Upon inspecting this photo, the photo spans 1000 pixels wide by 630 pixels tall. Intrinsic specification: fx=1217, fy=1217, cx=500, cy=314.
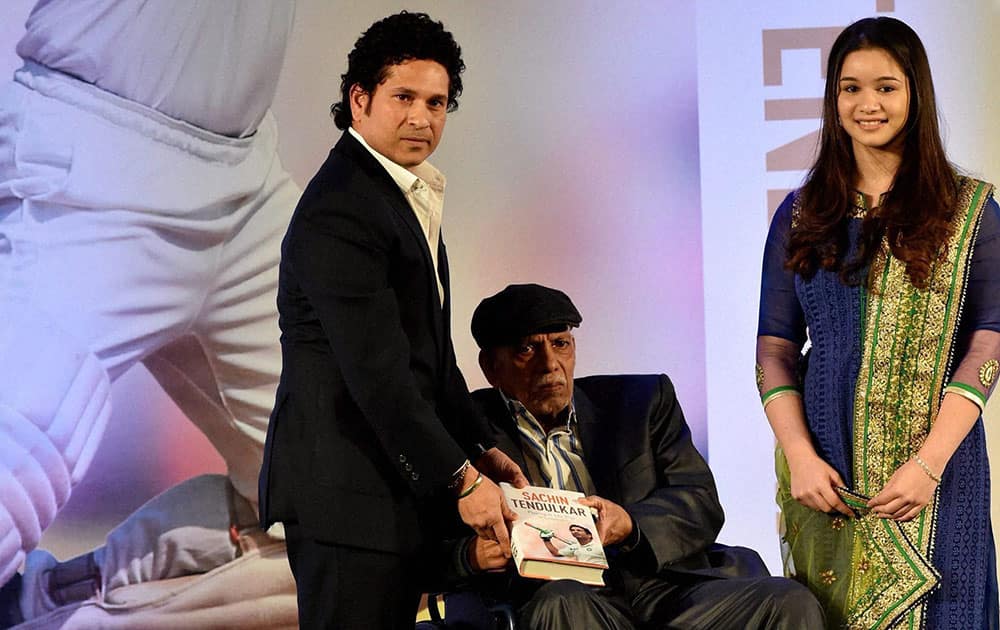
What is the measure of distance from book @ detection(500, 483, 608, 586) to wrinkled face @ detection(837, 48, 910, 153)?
89 cm

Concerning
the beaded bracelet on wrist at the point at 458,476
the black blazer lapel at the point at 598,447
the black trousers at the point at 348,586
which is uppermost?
the beaded bracelet on wrist at the point at 458,476

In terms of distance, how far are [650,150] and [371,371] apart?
2.08 m

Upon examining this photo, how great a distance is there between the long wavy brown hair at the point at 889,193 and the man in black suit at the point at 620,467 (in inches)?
23.7

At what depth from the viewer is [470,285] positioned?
12.8 feet

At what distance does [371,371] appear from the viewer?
6.74 ft

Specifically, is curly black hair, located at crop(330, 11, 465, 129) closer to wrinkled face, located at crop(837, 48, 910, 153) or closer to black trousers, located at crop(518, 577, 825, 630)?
wrinkled face, located at crop(837, 48, 910, 153)

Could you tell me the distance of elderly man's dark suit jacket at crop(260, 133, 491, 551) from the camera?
6.77 ft

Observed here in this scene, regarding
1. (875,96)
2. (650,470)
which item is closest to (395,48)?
(875,96)

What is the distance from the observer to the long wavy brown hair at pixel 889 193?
2.22 metres

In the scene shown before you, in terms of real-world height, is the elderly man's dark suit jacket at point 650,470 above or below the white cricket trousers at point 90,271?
below

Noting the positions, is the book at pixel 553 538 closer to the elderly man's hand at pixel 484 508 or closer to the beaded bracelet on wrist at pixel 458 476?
the elderly man's hand at pixel 484 508

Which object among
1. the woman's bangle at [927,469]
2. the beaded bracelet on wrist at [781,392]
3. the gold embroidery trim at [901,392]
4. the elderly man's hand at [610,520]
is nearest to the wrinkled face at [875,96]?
the gold embroidery trim at [901,392]

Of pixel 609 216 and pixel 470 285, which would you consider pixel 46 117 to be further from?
pixel 609 216

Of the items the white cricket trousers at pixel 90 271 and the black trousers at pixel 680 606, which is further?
the white cricket trousers at pixel 90 271
